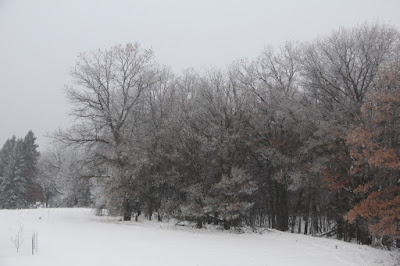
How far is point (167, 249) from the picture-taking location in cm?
1302

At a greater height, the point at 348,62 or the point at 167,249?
the point at 348,62

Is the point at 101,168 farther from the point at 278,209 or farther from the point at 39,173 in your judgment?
the point at 39,173

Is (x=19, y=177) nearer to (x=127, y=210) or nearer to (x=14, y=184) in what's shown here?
(x=14, y=184)

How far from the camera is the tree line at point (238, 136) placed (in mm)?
19234

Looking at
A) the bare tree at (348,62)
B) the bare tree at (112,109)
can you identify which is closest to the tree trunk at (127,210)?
the bare tree at (112,109)

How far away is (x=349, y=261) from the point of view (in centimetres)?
1297

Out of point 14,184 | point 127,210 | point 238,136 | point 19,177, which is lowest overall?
point 127,210

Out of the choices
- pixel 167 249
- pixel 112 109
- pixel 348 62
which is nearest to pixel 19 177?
pixel 112 109

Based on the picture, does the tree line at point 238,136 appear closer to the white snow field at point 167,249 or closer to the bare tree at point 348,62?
the bare tree at point 348,62

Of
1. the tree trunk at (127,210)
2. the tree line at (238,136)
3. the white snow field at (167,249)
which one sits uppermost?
the tree line at (238,136)

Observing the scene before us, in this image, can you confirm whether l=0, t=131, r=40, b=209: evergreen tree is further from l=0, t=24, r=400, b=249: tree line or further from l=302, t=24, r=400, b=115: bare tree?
l=302, t=24, r=400, b=115: bare tree

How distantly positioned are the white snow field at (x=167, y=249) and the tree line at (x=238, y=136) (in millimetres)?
2277

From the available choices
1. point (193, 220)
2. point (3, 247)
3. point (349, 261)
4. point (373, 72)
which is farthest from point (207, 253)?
point (373, 72)

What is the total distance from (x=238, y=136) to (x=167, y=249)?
30.8 feet
